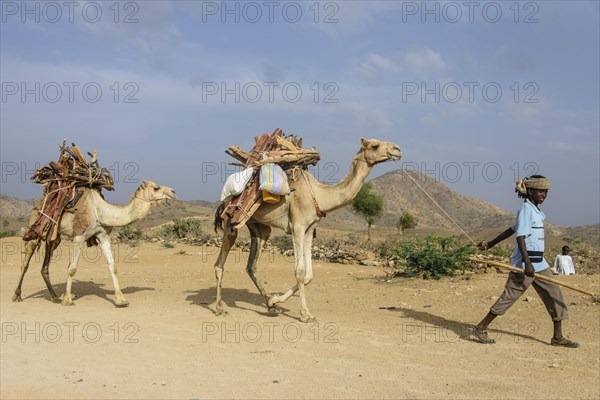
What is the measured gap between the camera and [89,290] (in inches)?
497

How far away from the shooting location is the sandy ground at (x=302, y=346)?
18.9 feet

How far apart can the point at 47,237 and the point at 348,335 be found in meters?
6.17

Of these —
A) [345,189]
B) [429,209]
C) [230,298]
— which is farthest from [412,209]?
[345,189]

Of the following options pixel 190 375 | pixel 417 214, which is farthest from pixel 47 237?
pixel 417 214

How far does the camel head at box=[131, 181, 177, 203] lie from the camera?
34.8ft

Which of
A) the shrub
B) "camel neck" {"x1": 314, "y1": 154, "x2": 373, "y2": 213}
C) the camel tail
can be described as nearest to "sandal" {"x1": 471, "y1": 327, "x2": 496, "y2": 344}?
"camel neck" {"x1": 314, "y1": 154, "x2": 373, "y2": 213}

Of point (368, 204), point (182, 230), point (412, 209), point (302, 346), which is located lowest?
point (302, 346)

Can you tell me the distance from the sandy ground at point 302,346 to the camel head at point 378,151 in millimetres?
2562

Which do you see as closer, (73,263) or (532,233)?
(532,233)

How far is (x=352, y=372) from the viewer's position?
6258 millimetres

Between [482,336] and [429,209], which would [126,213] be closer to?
[482,336]

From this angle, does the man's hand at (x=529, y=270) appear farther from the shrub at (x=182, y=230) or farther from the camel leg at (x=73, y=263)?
the shrub at (x=182, y=230)

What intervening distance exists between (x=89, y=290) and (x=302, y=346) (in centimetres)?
708

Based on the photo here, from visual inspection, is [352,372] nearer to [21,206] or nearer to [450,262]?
[450,262]
